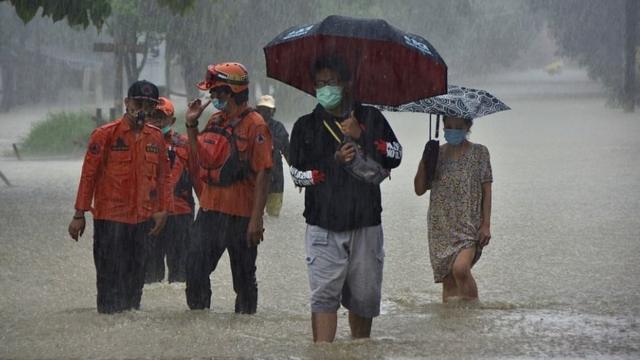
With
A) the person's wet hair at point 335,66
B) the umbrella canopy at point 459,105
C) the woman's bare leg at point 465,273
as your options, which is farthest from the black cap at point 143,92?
the woman's bare leg at point 465,273

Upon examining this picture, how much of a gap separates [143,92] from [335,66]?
1.74 m

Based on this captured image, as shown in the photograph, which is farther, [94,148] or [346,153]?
[94,148]

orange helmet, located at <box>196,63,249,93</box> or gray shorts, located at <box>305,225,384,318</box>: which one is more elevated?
orange helmet, located at <box>196,63,249,93</box>

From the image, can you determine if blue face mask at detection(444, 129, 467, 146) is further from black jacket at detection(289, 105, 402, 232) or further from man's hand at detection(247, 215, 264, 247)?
black jacket at detection(289, 105, 402, 232)

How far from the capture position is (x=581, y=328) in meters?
7.74

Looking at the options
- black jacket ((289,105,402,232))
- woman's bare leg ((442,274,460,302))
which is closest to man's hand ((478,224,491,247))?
woman's bare leg ((442,274,460,302))

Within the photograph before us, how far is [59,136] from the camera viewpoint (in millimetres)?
31859

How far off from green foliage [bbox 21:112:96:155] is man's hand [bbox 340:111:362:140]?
24466 mm

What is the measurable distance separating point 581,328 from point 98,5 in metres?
9.79

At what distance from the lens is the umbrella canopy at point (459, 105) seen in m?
8.05

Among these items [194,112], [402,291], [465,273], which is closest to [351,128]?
[194,112]

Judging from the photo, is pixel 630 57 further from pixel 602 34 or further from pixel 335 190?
pixel 335 190

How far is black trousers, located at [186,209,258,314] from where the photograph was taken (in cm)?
773

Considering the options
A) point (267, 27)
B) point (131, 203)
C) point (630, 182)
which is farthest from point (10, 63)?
point (131, 203)
